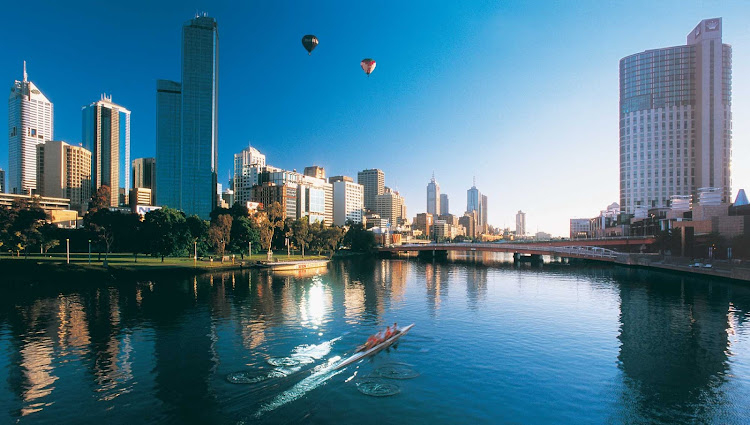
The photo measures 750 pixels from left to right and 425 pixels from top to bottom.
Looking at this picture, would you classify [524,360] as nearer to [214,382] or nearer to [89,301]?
[214,382]

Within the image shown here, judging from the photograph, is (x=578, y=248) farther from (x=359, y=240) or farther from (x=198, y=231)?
(x=198, y=231)

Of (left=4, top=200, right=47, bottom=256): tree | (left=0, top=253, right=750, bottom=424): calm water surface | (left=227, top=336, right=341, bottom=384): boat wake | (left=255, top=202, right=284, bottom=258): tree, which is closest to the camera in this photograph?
(left=0, top=253, right=750, bottom=424): calm water surface

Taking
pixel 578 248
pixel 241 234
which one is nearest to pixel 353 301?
pixel 241 234

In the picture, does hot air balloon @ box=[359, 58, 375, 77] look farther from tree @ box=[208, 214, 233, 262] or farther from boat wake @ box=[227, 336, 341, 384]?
tree @ box=[208, 214, 233, 262]

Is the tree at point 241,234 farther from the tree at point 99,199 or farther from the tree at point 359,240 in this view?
the tree at point 359,240

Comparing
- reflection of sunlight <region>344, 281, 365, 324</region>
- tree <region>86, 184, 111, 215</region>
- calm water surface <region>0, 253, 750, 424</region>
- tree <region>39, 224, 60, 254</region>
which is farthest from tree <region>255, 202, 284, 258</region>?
calm water surface <region>0, 253, 750, 424</region>

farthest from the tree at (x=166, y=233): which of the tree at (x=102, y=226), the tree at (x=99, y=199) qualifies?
the tree at (x=99, y=199)
